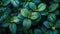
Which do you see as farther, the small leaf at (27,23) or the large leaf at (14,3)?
the large leaf at (14,3)

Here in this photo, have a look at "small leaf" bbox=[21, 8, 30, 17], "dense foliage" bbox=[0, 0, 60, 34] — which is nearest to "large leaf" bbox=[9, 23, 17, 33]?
"dense foliage" bbox=[0, 0, 60, 34]

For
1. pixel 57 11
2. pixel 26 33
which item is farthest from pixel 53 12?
pixel 26 33

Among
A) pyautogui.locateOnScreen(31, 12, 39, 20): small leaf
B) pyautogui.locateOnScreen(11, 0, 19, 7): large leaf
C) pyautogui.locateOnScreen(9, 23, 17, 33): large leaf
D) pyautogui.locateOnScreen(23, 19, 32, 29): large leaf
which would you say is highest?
pyautogui.locateOnScreen(11, 0, 19, 7): large leaf

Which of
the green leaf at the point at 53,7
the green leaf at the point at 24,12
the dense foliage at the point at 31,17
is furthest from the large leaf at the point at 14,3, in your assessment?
the green leaf at the point at 53,7

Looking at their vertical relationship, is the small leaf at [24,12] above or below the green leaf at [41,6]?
below

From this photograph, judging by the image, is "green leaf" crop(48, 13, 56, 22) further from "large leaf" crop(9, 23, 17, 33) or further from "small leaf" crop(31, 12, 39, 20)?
"large leaf" crop(9, 23, 17, 33)

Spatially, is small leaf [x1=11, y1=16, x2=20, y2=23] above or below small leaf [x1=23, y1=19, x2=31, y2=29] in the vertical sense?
above

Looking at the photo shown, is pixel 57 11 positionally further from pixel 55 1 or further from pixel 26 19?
pixel 26 19

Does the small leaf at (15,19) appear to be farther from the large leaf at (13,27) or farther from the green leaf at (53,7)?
the green leaf at (53,7)
